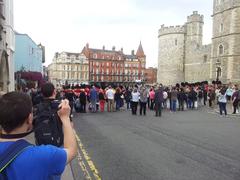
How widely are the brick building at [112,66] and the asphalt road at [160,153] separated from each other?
94.2 m

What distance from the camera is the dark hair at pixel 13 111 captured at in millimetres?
2039

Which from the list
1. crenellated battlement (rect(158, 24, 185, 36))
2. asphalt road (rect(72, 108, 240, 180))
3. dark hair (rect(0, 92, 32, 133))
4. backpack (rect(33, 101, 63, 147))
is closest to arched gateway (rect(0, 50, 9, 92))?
asphalt road (rect(72, 108, 240, 180))

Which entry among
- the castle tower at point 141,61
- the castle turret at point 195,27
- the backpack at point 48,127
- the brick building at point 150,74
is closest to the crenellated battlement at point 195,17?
the castle turret at point 195,27

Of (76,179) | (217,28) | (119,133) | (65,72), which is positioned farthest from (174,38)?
(76,179)

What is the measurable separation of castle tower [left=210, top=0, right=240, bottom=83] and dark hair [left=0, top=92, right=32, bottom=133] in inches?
1903

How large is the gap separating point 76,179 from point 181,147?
3.65 m

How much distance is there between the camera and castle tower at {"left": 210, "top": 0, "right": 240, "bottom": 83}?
46688 mm

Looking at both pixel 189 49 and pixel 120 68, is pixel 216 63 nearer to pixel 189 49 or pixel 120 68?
pixel 189 49

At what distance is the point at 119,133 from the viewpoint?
424 inches

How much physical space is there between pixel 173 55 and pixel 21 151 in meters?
66.8

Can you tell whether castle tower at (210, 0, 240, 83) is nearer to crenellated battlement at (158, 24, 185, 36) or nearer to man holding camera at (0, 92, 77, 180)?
crenellated battlement at (158, 24, 185, 36)

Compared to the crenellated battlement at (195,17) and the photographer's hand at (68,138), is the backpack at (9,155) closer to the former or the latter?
the photographer's hand at (68,138)

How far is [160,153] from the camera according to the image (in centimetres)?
770

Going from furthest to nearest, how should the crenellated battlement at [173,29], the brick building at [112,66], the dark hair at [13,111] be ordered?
the brick building at [112,66] < the crenellated battlement at [173,29] < the dark hair at [13,111]
